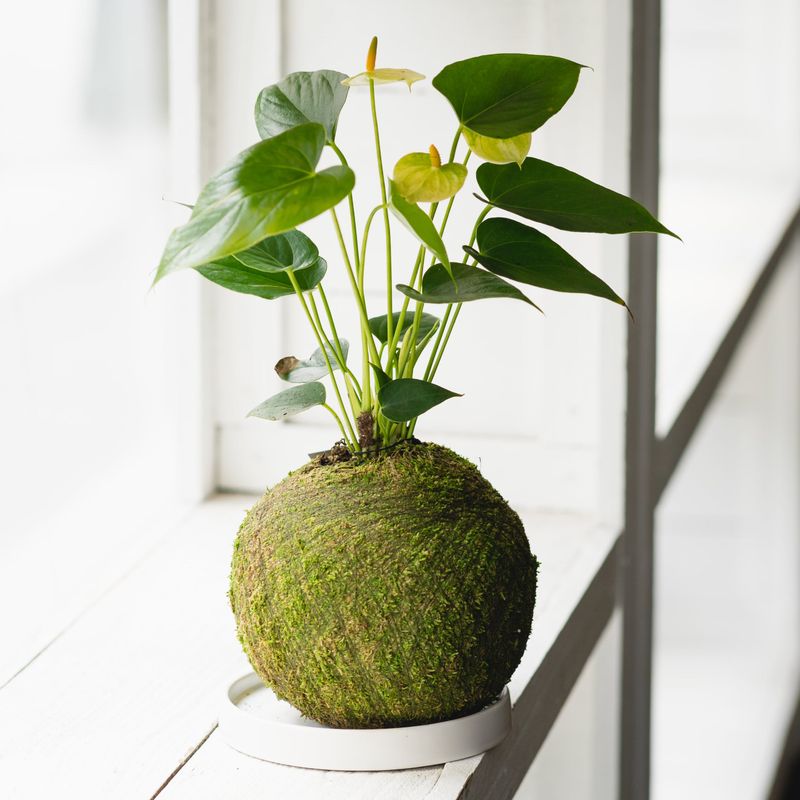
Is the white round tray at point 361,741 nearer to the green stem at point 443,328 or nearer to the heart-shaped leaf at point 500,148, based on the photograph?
the green stem at point 443,328

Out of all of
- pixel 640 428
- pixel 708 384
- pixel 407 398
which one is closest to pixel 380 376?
pixel 407 398

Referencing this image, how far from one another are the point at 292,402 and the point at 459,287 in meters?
0.12

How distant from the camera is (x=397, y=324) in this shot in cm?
60

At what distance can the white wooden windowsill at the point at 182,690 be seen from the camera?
589 mm

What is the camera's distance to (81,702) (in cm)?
72

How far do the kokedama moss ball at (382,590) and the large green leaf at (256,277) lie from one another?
0.10m

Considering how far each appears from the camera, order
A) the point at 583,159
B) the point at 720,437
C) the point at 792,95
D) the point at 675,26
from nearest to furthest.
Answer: the point at 583,159 → the point at 675,26 → the point at 720,437 → the point at 792,95

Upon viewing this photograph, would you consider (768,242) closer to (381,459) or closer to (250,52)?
(250,52)

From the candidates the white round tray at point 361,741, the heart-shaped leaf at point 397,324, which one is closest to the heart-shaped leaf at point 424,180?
the heart-shaped leaf at point 397,324

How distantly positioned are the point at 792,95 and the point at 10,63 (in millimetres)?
2488

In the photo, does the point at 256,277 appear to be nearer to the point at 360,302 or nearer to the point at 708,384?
the point at 360,302

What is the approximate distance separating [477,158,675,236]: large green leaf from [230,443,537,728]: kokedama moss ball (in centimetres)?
15

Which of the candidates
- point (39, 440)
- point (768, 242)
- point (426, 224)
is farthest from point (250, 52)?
point (768, 242)

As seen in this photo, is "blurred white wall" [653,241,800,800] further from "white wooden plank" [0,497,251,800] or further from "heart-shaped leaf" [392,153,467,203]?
"heart-shaped leaf" [392,153,467,203]
